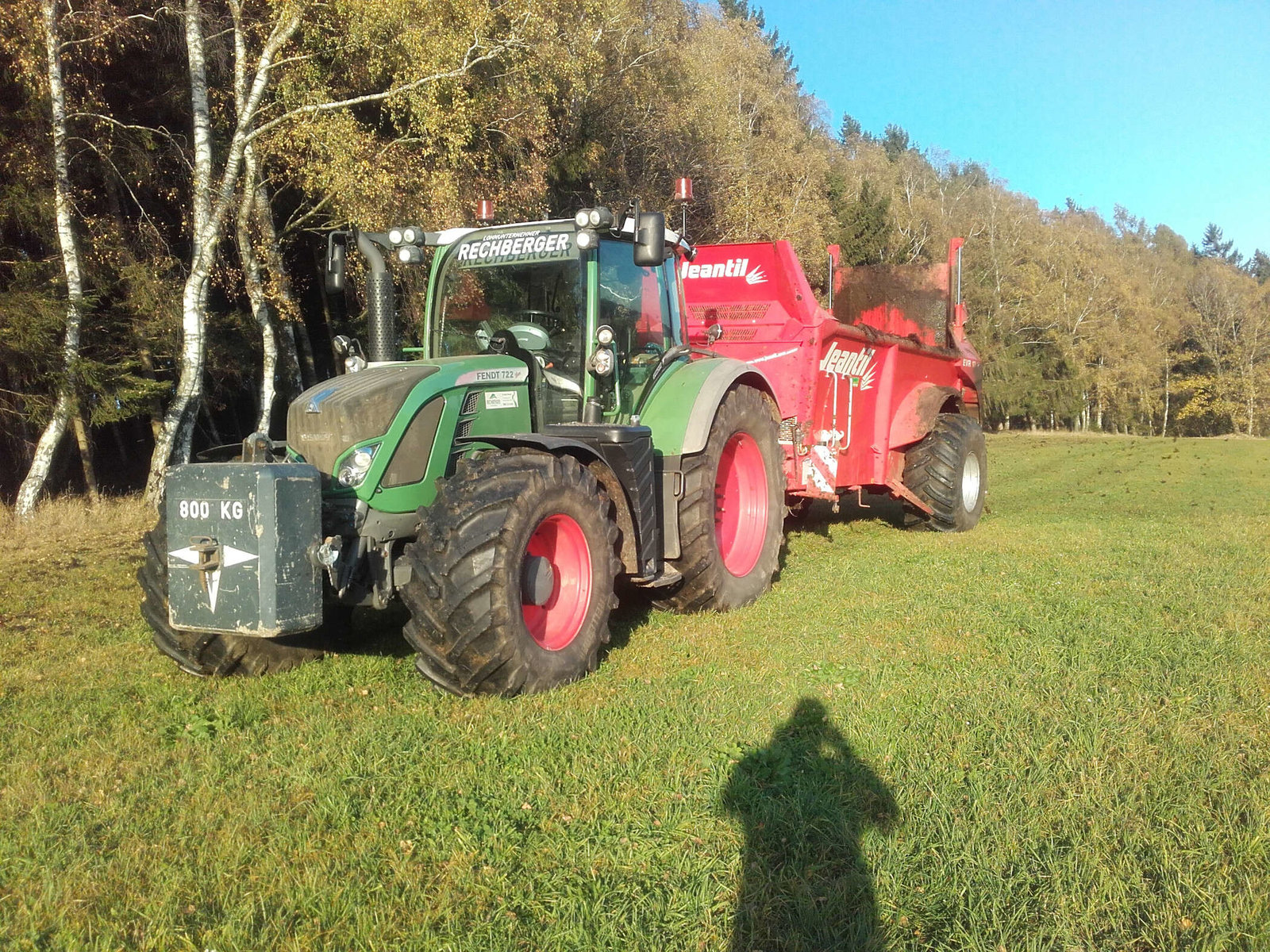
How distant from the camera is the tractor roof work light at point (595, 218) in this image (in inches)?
226

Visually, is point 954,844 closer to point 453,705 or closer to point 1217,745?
point 1217,745

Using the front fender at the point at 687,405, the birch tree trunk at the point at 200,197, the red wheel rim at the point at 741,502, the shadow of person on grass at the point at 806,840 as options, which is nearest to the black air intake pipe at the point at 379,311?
the front fender at the point at 687,405

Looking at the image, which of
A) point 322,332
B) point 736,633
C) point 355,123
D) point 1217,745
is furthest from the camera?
point 322,332

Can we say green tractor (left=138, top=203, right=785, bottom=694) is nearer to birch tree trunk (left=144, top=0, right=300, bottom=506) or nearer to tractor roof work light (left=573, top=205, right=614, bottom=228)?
tractor roof work light (left=573, top=205, right=614, bottom=228)

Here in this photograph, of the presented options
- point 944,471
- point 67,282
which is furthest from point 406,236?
point 67,282

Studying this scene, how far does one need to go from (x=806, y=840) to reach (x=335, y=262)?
14.4ft

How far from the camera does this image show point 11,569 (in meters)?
8.59

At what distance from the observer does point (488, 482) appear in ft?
15.1

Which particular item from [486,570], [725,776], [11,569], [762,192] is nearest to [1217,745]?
[725,776]

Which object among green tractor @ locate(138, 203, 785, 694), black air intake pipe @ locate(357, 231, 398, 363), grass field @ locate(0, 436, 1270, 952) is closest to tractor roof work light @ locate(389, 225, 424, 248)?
green tractor @ locate(138, 203, 785, 694)

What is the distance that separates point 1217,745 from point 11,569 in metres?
8.90

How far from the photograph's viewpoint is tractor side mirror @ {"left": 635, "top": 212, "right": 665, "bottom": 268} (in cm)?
545

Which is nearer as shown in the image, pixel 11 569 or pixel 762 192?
pixel 11 569

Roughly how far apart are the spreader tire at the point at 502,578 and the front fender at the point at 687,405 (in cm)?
128
